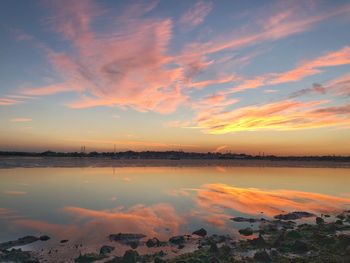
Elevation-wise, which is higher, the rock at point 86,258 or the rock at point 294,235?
the rock at point 294,235

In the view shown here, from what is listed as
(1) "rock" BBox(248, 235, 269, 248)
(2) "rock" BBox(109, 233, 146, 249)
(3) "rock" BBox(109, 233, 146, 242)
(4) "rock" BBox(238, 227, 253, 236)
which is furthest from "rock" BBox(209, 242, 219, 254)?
(4) "rock" BBox(238, 227, 253, 236)

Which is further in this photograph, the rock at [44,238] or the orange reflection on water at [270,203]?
the orange reflection on water at [270,203]

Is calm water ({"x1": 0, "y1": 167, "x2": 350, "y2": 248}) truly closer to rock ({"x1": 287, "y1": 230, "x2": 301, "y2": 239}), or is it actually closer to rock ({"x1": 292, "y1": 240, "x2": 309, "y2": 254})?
rock ({"x1": 287, "y1": 230, "x2": 301, "y2": 239})

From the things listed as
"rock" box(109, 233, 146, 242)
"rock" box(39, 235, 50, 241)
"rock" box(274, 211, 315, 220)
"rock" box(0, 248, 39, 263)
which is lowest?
"rock" box(274, 211, 315, 220)

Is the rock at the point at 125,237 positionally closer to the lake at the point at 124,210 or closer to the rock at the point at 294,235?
the lake at the point at 124,210

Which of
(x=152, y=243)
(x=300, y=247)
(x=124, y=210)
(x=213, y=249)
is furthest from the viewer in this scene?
(x=124, y=210)

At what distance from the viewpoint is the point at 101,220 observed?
2144 centimetres

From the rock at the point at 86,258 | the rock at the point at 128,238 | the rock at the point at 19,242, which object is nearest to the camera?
the rock at the point at 86,258

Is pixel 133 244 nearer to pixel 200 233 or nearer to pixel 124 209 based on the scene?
pixel 200 233

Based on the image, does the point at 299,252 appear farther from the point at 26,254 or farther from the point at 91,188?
the point at 91,188

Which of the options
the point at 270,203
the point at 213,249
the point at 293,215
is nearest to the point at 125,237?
the point at 213,249

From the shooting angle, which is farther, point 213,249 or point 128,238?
point 128,238

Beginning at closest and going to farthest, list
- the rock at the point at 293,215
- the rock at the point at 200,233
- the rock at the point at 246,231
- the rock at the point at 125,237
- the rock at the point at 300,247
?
the rock at the point at 300,247, the rock at the point at 125,237, the rock at the point at 200,233, the rock at the point at 246,231, the rock at the point at 293,215

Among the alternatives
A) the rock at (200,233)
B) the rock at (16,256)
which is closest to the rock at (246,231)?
the rock at (200,233)
